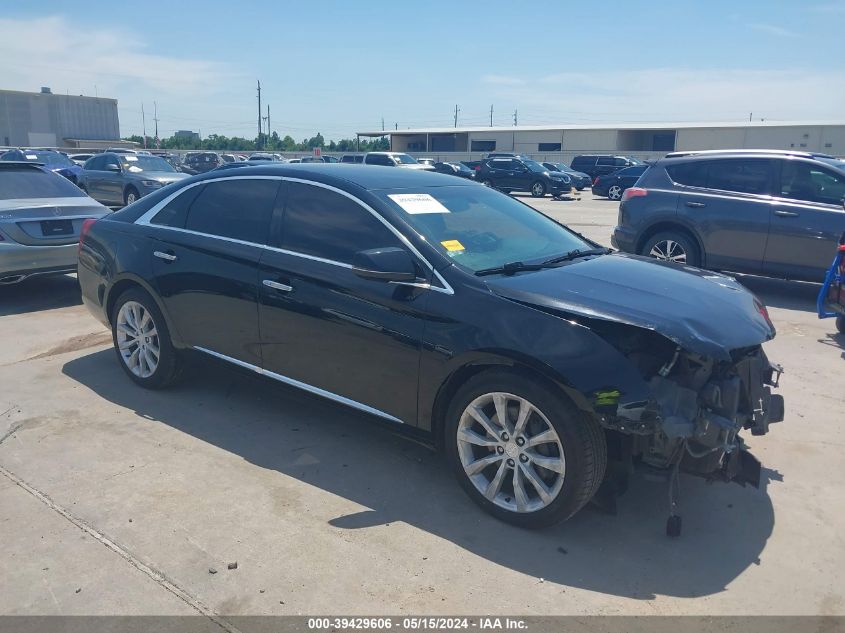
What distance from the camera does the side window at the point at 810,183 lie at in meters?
8.31

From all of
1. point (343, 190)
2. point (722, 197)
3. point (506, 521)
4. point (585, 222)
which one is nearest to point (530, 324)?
point (506, 521)

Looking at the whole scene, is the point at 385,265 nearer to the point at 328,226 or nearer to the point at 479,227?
the point at 328,226

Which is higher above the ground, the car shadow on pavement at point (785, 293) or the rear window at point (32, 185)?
the rear window at point (32, 185)

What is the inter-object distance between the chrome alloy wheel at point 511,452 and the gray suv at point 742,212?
6.15 m

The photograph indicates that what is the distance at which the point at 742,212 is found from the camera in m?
8.63

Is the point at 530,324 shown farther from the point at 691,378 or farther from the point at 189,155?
the point at 189,155

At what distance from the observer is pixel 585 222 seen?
61.4 ft

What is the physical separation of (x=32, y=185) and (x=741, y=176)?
8.84m

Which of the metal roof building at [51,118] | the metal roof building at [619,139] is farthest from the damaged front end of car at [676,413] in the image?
the metal roof building at [51,118]

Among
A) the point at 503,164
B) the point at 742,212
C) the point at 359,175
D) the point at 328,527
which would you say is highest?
the point at 359,175

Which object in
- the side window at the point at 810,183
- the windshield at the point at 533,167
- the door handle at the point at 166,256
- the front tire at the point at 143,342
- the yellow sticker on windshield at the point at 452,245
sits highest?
the side window at the point at 810,183

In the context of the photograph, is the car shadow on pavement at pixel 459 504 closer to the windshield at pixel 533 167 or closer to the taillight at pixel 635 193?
the taillight at pixel 635 193

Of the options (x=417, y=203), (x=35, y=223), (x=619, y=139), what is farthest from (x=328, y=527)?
(x=619, y=139)

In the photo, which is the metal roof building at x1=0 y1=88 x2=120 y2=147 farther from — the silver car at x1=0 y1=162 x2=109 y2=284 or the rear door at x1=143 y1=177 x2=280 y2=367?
the rear door at x1=143 y1=177 x2=280 y2=367
